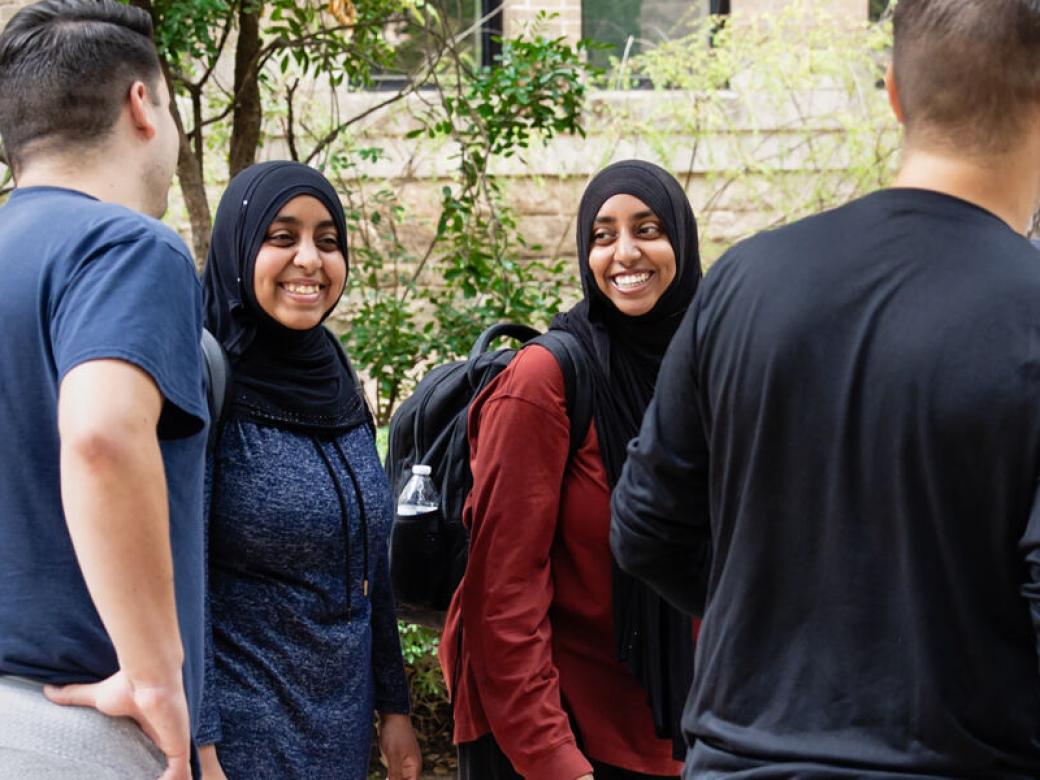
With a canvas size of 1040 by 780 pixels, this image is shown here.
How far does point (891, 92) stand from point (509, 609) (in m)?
1.44

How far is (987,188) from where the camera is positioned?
1.96m

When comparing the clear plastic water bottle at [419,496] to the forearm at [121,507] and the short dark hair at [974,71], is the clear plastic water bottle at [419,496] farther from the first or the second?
the short dark hair at [974,71]

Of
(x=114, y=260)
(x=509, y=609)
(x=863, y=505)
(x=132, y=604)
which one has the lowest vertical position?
(x=509, y=609)

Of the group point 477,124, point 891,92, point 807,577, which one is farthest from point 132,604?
point 477,124

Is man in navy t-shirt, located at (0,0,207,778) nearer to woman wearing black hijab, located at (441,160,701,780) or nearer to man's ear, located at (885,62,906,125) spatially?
woman wearing black hijab, located at (441,160,701,780)

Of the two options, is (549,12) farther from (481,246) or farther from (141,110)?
(141,110)

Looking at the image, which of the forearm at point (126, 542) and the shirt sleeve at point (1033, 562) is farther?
the forearm at point (126, 542)

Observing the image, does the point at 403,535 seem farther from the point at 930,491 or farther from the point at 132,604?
the point at 930,491

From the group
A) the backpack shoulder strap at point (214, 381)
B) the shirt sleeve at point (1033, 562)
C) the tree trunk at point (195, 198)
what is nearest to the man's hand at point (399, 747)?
the backpack shoulder strap at point (214, 381)

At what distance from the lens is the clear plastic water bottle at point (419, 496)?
3391 millimetres

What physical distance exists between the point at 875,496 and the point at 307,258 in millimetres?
1608

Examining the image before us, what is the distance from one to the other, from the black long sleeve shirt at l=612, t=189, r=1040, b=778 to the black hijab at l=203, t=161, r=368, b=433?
124cm

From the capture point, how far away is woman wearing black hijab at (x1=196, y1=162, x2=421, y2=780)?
2941mm

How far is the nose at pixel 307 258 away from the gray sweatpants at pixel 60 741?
120 centimetres
